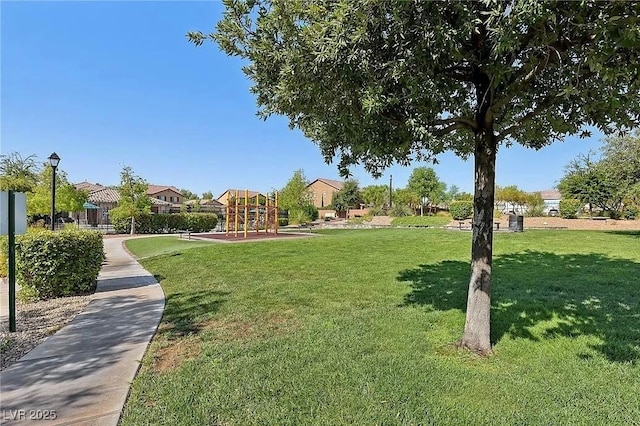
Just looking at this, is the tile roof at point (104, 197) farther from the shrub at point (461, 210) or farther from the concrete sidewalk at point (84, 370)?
the concrete sidewalk at point (84, 370)

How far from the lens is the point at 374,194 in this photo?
57.9 m

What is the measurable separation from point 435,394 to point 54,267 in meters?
6.47

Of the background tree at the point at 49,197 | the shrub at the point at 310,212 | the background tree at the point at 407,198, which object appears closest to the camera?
the background tree at the point at 49,197

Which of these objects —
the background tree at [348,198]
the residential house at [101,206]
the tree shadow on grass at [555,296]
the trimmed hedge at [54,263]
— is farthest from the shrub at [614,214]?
the residential house at [101,206]

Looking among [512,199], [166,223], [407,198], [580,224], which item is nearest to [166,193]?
[166,223]

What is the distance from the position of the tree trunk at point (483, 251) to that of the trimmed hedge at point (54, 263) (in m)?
6.53

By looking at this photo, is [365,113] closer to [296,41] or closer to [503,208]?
[296,41]

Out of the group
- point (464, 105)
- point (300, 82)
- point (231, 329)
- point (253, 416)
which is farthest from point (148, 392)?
point (464, 105)

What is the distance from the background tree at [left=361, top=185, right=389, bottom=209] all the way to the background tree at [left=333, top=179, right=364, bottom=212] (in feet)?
7.38

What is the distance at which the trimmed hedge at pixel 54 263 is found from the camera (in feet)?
20.4

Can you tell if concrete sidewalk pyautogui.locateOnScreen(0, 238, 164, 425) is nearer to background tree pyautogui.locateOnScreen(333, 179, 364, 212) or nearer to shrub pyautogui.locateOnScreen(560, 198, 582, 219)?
shrub pyautogui.locateOnScreen(560, 198, 582, 219)

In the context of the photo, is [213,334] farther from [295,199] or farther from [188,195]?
[188,195]

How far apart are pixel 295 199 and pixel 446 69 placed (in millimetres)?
32624

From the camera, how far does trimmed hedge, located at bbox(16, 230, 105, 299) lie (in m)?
6.23
